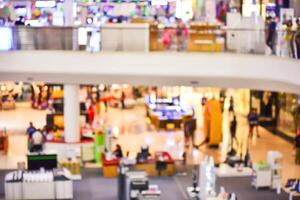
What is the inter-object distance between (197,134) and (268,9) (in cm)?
556

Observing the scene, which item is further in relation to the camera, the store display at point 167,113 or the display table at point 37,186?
the store display at point 167,113

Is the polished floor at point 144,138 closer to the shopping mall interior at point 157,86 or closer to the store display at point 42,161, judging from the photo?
the shopping mall interior at point 157,86

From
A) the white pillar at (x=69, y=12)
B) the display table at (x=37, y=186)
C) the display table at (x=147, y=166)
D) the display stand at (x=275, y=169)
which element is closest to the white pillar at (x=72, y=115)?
the display table at (x=147, y=166)

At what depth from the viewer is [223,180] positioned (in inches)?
838

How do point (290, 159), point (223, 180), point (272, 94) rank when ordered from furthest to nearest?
point (272, 94), point (290, 159), point (223, 180)

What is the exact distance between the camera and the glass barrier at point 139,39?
18531 millimetres

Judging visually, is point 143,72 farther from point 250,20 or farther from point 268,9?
point 268,9

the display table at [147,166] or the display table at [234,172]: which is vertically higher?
the display table at [147,166]

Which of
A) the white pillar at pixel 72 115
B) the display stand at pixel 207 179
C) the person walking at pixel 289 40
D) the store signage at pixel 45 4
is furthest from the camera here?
the store signage at pixel 45 4

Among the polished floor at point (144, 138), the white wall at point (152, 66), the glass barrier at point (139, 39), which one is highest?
the glass barrier at point (139, 39)

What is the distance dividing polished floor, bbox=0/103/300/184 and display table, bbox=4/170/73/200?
13.6 ft

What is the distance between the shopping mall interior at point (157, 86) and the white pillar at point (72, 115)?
35 mm

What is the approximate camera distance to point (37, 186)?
1856cm

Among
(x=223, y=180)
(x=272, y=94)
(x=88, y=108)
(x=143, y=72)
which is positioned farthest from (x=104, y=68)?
(x=272, y=94)
